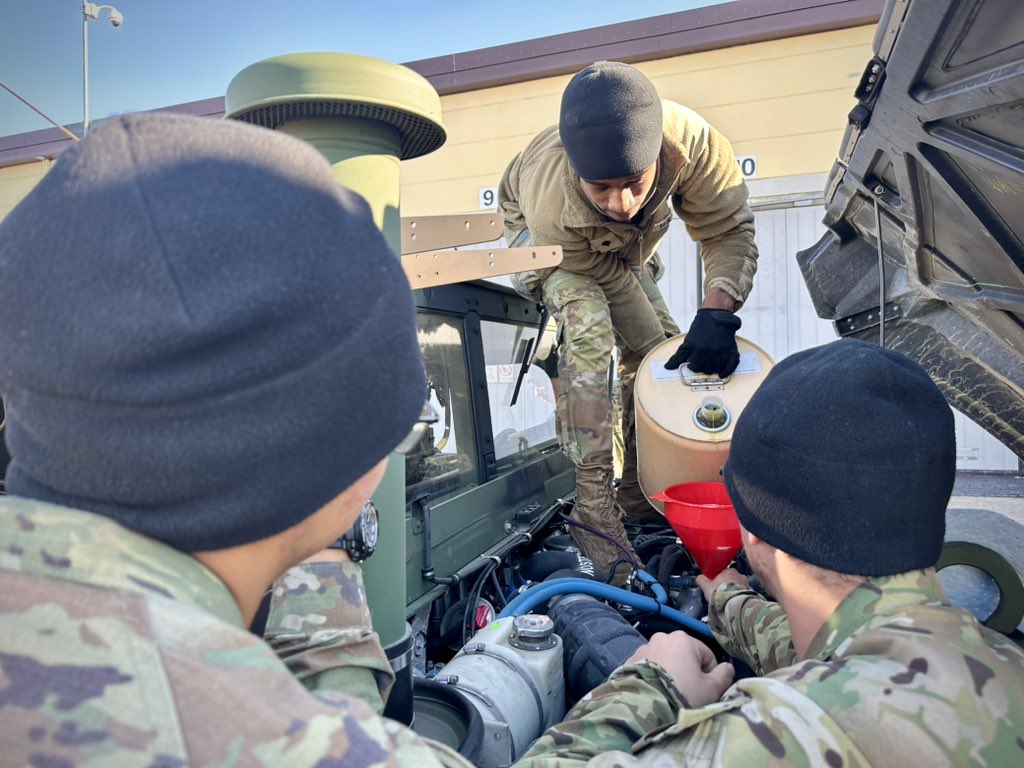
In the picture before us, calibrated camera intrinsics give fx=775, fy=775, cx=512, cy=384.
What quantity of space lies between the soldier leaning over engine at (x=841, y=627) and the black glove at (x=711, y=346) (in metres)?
1.23

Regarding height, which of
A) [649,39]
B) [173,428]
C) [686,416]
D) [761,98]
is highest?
[649,39]

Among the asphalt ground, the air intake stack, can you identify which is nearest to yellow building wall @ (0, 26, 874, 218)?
the asphalt ground

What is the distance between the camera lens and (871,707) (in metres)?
0.92

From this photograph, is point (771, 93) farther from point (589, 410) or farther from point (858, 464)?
point (858, 464)

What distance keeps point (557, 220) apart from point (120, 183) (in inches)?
90.4

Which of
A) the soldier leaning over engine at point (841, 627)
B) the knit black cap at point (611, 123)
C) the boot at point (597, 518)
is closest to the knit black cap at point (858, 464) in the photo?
the soldier leaning over engine at point (841, 627)

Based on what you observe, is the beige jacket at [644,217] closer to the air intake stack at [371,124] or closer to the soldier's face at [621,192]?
the soldier's face at [621,192]

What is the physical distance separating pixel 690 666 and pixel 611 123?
160 cm

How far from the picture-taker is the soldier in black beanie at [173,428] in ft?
1.79

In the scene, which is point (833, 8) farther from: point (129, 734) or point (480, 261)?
point (129, 734)

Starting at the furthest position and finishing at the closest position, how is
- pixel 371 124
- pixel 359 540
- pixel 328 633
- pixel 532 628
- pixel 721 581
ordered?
pixel 721 581, pixel 532 628, pixel 371 124, pixel 359 540, pixel 328 633

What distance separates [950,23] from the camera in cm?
119

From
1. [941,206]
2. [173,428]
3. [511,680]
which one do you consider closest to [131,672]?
[173,428]

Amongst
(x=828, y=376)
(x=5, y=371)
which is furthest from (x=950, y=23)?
(x=5, y=371)
